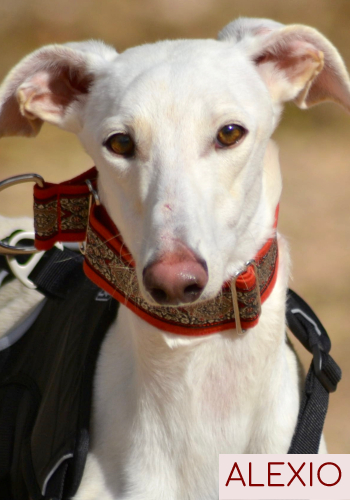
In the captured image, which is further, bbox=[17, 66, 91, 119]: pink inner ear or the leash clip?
bbox=[17, 66, 91, 119]: pink inner ear

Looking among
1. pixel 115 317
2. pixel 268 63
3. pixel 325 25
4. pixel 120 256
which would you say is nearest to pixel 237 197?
pixel 120 256

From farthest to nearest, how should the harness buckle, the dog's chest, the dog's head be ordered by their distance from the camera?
the harness buckle → the dog's chest → the dog's head

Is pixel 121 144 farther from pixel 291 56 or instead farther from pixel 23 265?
pixel 23 265

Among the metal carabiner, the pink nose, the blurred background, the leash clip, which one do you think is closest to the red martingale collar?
the leash clip

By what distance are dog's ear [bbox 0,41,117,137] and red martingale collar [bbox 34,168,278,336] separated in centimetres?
21

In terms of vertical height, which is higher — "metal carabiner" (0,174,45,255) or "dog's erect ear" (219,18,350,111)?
"dog's erect ear" (219,18,350,111)

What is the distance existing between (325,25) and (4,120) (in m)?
5.63

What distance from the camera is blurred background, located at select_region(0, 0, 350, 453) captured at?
4.57 metres

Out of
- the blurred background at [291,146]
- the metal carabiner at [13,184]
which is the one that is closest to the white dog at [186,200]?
the metal carabiner at [13,184]

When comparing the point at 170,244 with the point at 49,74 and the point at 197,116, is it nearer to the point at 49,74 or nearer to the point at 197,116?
the point at 197,116

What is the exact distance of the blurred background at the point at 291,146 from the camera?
15.0 feet

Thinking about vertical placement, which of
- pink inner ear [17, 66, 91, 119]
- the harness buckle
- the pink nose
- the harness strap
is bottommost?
the harness strap

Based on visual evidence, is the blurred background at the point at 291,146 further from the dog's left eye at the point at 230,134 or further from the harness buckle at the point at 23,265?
the dog's left eye at the point at 230,134

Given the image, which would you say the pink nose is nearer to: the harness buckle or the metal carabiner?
the metal carabiner
